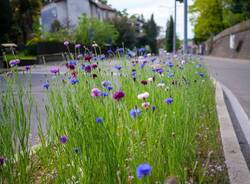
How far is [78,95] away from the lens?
2.51m

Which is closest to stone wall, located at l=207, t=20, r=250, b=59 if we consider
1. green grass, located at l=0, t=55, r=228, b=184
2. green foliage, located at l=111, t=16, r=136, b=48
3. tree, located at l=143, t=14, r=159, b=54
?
→ green foliage, located at l=111, t=16, r=136, b=48

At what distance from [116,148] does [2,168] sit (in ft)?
2.36

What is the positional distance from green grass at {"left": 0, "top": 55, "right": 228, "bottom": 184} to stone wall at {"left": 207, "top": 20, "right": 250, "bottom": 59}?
26472 mm

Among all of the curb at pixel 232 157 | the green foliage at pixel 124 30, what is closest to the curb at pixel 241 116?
the curb at pixel 232 157

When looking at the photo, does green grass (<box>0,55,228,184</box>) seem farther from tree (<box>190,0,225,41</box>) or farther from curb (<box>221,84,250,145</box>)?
tree (<box>190,0,225,41</box>)

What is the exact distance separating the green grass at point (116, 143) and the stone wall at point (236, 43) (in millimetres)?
26472

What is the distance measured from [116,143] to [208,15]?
44127 millimetres

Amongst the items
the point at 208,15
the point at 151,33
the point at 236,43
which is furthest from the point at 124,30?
the point at 151,33

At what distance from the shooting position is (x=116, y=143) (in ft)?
6.77

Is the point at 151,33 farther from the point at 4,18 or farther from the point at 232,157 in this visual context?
the point at 232,157

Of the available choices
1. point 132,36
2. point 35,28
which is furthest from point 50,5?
point 132,36

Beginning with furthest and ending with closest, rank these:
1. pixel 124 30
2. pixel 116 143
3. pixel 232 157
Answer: pixel 124 30 < pixel 232 157 < pixel 116 143

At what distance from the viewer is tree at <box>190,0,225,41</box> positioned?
42.2 meters

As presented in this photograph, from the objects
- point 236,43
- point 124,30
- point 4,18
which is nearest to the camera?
point 4,18
